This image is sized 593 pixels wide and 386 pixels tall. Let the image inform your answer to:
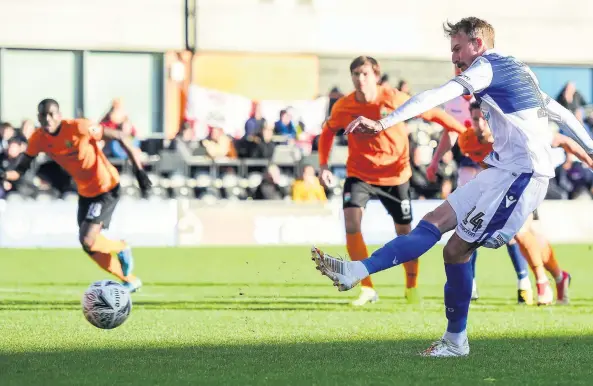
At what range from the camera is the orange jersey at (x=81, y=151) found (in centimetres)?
1318

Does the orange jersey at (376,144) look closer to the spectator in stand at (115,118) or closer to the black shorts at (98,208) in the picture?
the black shorts at (98,208)

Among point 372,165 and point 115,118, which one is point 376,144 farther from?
point 115,118

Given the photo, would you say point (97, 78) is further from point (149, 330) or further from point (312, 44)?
point (149, 330)

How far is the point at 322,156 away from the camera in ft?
42.0

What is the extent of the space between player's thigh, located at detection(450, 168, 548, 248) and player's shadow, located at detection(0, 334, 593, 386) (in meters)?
0.83

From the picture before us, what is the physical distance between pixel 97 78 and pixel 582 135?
22.7 metres

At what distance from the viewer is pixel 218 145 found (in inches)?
941

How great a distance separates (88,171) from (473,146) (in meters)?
3.99

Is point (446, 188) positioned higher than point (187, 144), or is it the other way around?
point (187, 144)

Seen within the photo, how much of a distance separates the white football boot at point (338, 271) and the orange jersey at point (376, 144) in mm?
4403

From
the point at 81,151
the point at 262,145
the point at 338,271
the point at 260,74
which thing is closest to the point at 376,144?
→ the point at 81,151

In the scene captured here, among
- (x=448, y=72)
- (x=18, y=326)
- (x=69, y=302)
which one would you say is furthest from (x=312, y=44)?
(x=18, y=326)

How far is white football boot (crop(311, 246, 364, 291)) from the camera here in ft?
26.2

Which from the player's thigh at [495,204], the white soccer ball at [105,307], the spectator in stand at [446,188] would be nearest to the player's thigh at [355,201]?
the white soccer ball at [105,307]
